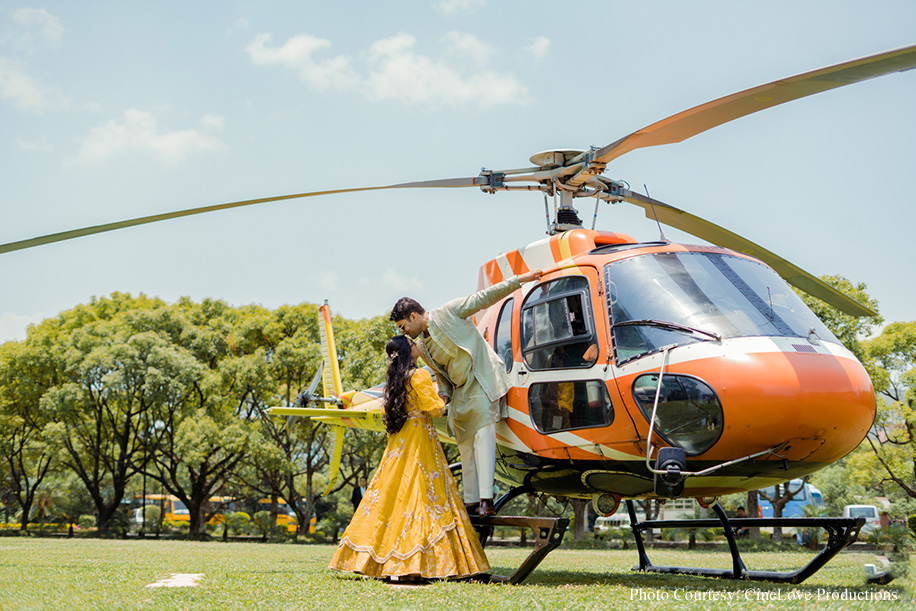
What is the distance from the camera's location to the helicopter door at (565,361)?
5773mm

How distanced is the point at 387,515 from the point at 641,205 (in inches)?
180

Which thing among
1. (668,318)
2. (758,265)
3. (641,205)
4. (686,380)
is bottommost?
(686,380)

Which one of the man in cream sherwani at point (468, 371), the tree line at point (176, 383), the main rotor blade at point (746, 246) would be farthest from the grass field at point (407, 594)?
the tree line at point (176, 383)

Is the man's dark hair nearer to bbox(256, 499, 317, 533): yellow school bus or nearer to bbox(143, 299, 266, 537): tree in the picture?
bbox(143, 299, 266, 537): tree

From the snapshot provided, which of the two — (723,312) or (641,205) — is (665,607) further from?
(641,205)

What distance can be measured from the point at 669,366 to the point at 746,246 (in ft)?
10.9

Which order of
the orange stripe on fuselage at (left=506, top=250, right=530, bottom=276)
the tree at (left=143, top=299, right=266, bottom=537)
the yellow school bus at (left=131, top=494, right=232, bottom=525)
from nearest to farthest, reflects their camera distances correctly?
1. the orange stripe on fuselage at (left=506, top=250, right=530, bottom=276)
2. the tree at (left=143, top=299, right=266, bottom=537)
3. the yellow school bus at (left=131, top=494, right=232, bottom=525)

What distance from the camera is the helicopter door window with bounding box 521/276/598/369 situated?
5.96 meters

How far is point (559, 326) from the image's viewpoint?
20.4 feet

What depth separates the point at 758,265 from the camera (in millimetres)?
6285

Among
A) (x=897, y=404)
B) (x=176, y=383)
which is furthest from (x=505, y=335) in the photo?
(x=176, y=383)

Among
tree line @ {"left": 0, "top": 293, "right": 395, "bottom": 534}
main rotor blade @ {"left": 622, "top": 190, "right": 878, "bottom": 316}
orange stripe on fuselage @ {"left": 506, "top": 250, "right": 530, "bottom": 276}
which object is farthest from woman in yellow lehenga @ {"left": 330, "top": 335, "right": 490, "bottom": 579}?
tree line @ {"left": 0, "top": 293, "right": 395, "bottom": 534}

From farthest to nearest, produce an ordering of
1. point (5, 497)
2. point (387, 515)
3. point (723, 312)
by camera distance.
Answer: point (5, 497) < point (387, 515) < point (723, 312)

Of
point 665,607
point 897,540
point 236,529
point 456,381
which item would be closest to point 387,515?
point 456,381
